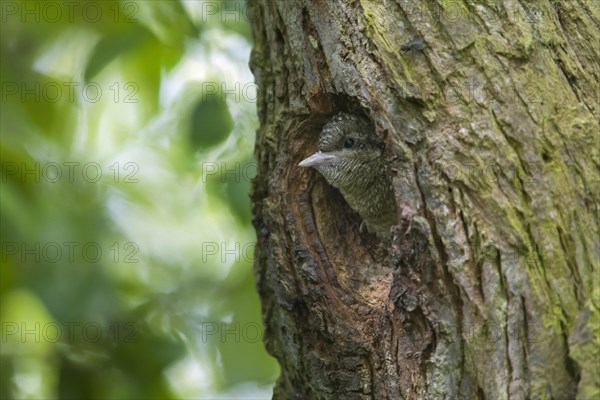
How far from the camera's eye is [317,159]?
348 cm

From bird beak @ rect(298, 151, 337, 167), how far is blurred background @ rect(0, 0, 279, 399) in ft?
2.38

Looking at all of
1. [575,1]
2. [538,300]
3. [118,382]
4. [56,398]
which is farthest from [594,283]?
[56,398]

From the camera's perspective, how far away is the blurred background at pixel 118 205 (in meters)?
3.80

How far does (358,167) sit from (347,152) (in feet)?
0.57

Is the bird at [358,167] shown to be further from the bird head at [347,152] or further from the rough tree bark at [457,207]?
the rough tree bark at [457,207]

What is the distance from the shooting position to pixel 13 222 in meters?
3.43

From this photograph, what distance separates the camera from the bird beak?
3441 mm

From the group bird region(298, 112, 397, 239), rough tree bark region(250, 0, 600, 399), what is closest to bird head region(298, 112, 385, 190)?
bird region(298, 112, 397, 239)

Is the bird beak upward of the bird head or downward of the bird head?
downward

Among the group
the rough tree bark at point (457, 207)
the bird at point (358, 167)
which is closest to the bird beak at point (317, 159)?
the bird at point (358, 167)

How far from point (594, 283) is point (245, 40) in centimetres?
266

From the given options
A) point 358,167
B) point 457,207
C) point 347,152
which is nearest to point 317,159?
point 347,152

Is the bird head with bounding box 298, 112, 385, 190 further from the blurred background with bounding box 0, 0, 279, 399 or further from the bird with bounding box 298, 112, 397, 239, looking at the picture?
the blurred background with bounding box 0, 0, 279, 399

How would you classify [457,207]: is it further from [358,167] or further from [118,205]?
[118,205]
